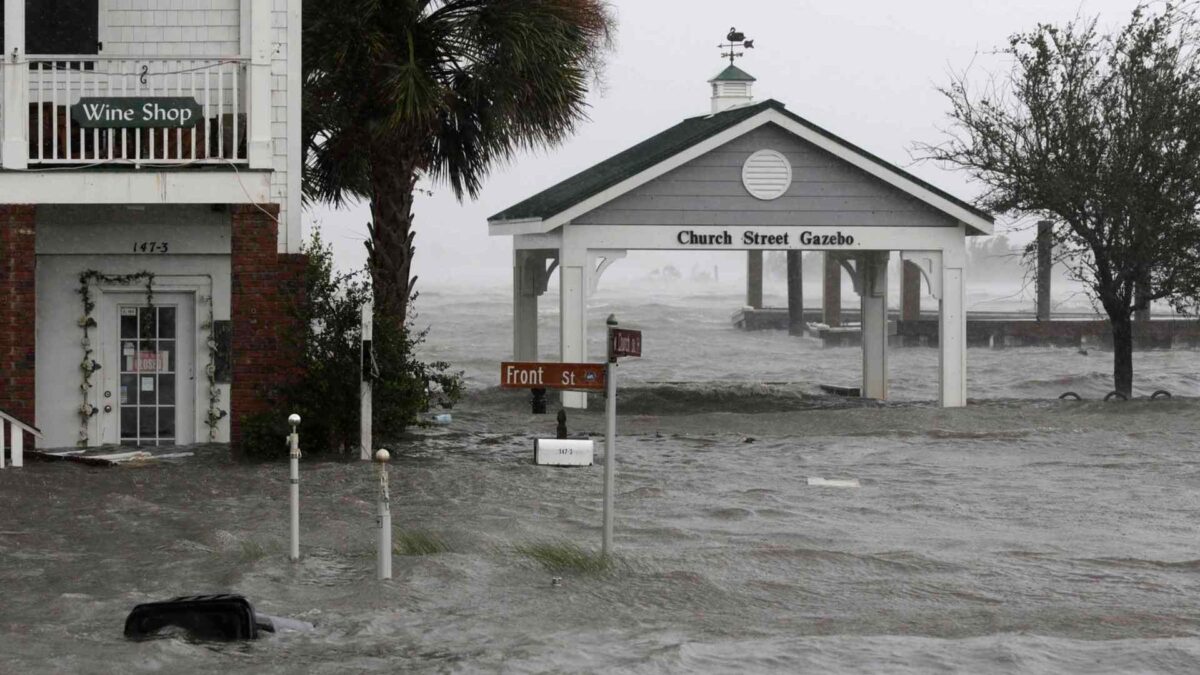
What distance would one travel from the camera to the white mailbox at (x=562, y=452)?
19188mm

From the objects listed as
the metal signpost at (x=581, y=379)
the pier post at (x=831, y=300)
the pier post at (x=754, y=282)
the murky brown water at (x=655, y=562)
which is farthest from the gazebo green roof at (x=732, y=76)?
the pier post at (x=754, y=282)

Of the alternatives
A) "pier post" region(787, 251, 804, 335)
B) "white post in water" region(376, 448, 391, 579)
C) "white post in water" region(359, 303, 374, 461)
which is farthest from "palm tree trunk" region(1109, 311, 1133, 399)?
"pier post" region(787, 251, 804, 335)

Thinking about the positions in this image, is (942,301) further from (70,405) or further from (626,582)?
(626,582)

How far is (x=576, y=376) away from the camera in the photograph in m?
12.9

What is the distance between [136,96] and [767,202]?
10294 millimetres

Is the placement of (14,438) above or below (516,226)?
below

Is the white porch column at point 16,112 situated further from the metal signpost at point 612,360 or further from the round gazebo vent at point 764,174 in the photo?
the round gazebo vent at point 764,174

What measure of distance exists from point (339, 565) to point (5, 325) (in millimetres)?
7492

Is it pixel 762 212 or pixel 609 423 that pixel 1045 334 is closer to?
pixel 762 212

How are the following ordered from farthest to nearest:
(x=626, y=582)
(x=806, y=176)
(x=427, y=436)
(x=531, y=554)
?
(x=806, y=176) < (x=427, y=436) < (x=531, y=554) < (x=626, y=582)

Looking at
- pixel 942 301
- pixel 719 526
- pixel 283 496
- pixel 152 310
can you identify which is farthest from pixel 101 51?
pixel 942 301

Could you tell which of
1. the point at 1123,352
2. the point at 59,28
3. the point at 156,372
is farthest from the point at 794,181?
the point at 59,28

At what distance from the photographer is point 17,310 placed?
18.5 meters

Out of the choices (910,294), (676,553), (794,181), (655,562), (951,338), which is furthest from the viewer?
Result: (910,294)
